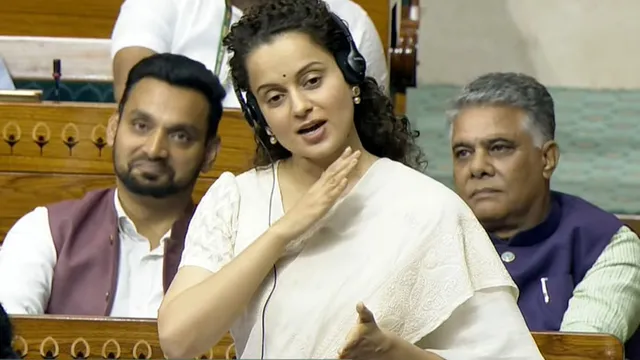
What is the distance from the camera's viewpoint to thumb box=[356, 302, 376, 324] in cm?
145

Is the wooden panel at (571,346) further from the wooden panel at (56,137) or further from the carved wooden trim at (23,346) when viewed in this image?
the wooden panel at (56,137)

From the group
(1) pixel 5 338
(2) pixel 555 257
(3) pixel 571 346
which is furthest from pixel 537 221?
(1) pixel 5 338

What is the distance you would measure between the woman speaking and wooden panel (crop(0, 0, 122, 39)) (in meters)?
1.84

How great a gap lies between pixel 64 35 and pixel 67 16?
0.05 meters

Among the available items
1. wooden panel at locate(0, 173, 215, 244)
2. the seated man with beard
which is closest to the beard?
the seated man with beard

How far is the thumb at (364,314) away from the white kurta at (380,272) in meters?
0.10

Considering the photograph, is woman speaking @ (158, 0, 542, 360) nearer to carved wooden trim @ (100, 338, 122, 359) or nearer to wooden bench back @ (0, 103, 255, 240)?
carved wooden trim @ (100, 338, 122, 359)

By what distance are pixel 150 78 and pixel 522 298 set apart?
0.74 m

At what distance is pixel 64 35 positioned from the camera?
3.49 m

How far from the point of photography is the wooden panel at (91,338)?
1997mm

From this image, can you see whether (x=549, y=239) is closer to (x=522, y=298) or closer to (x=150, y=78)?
(x=522, y=298)

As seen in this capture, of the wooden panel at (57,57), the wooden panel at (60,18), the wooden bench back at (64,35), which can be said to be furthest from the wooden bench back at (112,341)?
the wooden panel at (60,18)

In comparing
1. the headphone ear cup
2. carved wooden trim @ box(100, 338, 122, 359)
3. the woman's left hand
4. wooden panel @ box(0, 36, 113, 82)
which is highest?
the headphone ear cup

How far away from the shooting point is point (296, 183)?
1.69m
